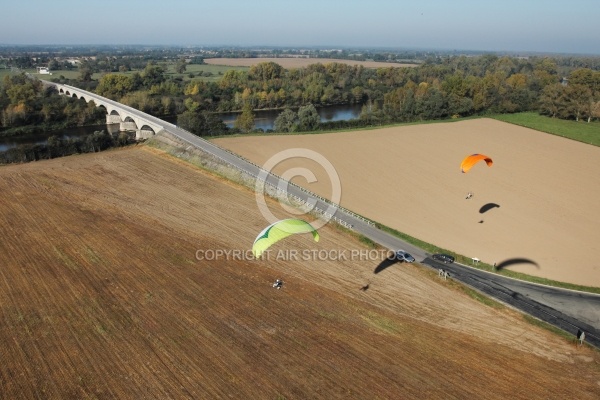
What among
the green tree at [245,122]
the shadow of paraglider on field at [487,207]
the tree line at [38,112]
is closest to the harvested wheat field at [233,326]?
A: the shadow of paraglider on field at [487,207]

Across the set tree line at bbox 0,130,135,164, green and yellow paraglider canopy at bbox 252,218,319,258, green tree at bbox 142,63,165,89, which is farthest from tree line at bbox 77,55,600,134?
green and yellow paraglider canopy at bbox 252,218,319,258

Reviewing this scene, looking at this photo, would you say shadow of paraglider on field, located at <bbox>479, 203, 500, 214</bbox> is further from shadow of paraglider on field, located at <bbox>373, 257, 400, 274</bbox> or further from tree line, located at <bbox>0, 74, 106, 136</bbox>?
tree line, located at <bbox>0, 74, 106, 136</bbox>

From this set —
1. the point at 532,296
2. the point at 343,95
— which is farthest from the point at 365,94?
the point at 532,296

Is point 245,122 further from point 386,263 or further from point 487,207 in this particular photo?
point 386,263

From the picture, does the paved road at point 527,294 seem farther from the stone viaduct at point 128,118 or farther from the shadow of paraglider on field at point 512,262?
the stone viaduct at point 128,118

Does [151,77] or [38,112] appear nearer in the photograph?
[38,112]

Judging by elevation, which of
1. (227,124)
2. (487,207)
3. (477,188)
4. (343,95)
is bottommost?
(487,207)
